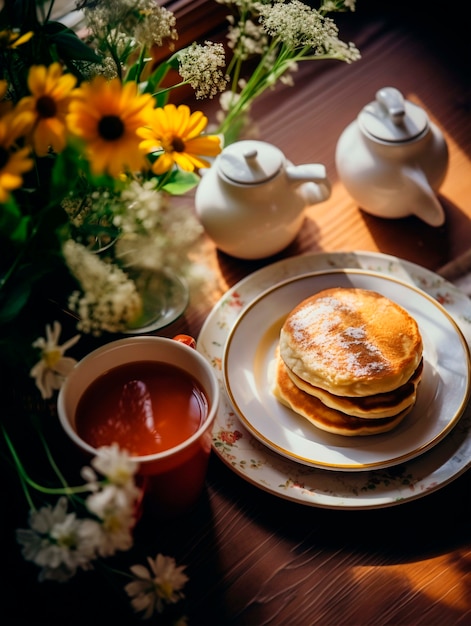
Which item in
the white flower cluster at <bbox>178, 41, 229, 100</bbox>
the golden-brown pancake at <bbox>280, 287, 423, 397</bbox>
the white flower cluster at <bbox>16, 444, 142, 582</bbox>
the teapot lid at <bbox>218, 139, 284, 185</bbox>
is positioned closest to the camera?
the white flower cluster at <bbox>16, 444, 142, 582</bbox>

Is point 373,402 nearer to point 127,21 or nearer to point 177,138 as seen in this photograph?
point 177,138

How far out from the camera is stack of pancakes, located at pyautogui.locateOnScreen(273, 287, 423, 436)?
2.85 feet

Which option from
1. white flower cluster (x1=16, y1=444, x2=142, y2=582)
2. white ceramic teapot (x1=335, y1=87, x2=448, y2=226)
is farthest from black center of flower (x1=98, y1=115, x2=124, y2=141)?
white ceramic teapot (x1=335, y1=87, x2=448, y2=226)

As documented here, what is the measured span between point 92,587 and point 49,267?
386 mm

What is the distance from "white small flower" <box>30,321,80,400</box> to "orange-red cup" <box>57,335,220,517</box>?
0.10 meters

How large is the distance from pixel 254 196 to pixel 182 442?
1.38 ft

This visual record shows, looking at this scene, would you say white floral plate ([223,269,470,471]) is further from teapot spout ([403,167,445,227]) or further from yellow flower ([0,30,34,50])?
yellow flower ([0,30,34,50])

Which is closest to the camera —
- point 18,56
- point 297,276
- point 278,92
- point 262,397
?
point 18,56

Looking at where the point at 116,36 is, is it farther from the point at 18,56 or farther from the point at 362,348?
the point at 362,348

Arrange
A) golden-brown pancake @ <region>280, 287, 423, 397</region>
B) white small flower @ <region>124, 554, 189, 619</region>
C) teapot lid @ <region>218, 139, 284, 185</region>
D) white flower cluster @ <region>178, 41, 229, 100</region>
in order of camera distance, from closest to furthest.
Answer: white small flower @ <region>124, 554, 189, 619</region> → white flower cluster @ <region>178, 41, 229, 100</region> → golden-brown pancake @ <region>280, 287, 423, 397</region> → teapot lid @ <region>218, 139, 284, 185</region>

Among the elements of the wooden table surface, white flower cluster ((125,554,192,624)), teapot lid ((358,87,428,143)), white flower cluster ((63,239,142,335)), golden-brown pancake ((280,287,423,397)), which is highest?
white flower cluster ((63,239,142,335))

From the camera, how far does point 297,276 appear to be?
1.07 metres

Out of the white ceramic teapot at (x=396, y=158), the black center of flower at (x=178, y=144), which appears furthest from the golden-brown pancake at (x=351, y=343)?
the black center of flower at (x=178, y=144)

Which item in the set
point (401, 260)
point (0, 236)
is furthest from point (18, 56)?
point (401, 260)
